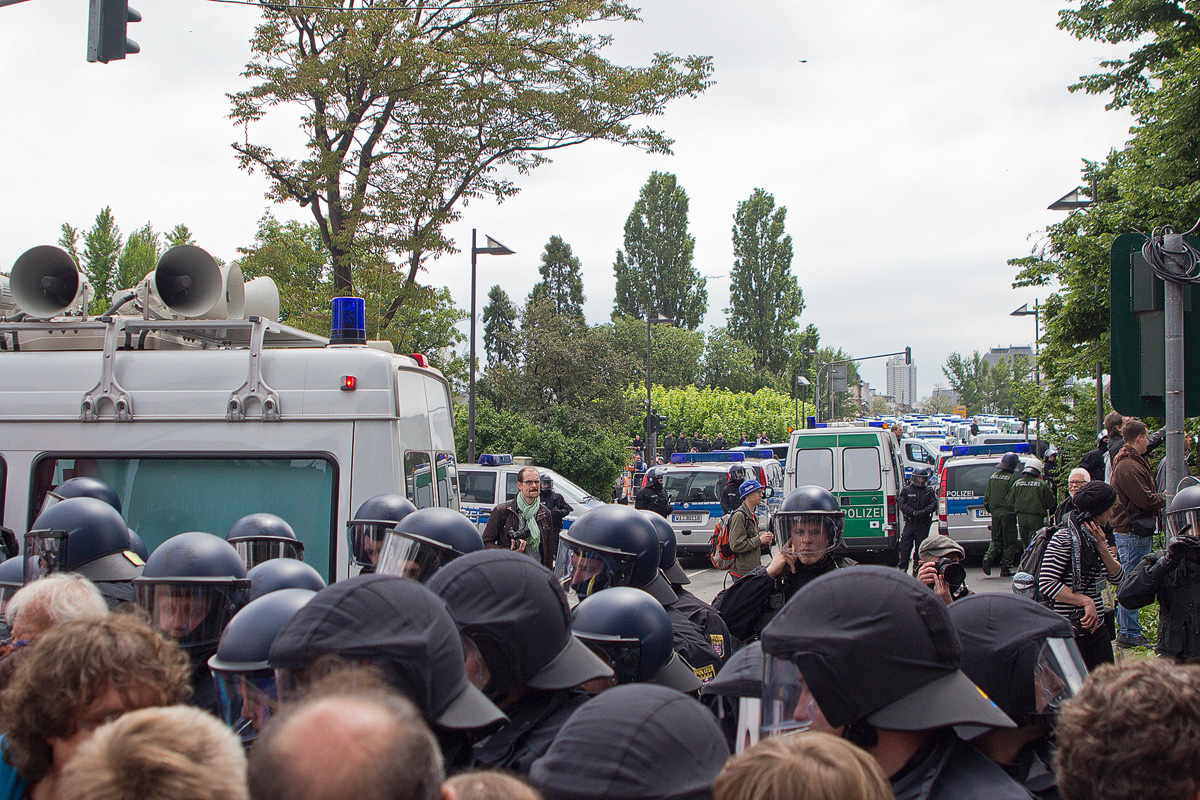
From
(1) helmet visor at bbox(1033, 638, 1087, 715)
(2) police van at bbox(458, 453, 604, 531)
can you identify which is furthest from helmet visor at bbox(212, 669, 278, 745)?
(2) police van at bbox(458, 453, 604, 531)

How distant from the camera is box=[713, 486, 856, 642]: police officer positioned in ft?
15.7

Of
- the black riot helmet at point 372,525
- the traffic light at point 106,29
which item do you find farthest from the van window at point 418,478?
the traffic light at point 106,29

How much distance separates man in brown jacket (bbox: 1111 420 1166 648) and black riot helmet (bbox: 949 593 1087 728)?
603cm

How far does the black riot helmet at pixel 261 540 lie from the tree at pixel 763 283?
225 feet

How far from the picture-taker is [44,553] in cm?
441

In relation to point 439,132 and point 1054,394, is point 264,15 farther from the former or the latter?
point 1054,394

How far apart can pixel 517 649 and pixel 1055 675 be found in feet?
4.84

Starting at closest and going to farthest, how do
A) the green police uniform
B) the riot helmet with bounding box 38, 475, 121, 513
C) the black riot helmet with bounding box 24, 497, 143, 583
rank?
the black riot helmet with bounding box 24, 497, 143, 583
the riot helmet with bounding box 38, 475, 121, 513
the green police uniform

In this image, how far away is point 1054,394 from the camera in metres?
18.4

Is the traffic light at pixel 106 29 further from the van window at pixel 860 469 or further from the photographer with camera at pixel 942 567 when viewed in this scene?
the van window at pixel 860 469

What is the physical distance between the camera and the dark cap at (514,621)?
2770 millimetres

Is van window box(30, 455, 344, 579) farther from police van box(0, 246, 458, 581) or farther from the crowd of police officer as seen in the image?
the crowd of police officer

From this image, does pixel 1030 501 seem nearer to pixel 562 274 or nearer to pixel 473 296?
pixel 473 296

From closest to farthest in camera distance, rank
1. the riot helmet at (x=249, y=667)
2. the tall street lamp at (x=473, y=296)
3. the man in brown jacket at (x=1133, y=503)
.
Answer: the riot helmet at (x=249, y=667), the man in brown jacket at (x=1133, y=503), the tall street lamp at (x=473, y=296)
